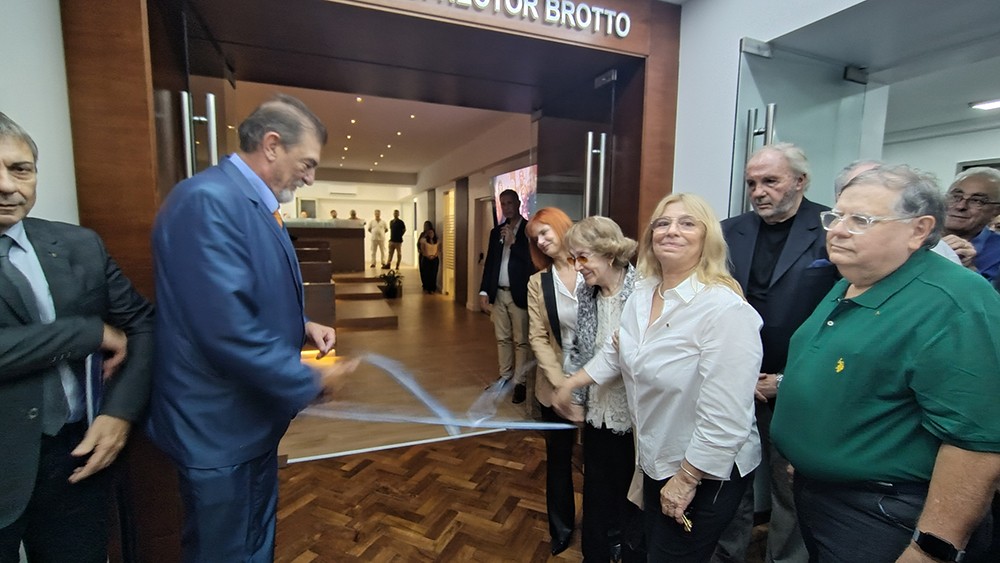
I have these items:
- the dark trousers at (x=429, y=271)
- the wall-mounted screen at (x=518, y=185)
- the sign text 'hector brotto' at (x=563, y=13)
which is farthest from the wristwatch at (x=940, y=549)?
the dark trousers at (x=429, y=271)

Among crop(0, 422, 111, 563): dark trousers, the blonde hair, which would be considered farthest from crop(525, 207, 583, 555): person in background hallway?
crop(0, 422, 111, 563): dark trousers

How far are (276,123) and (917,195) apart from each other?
1.79m

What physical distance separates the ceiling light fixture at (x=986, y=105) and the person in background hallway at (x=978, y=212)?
548cm

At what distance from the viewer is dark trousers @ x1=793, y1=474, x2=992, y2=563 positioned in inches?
41.0

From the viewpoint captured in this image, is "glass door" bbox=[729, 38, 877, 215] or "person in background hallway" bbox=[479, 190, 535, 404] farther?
"person in background hallway" bbox=[479, 190, 535, 404]

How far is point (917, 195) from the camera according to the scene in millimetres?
1074

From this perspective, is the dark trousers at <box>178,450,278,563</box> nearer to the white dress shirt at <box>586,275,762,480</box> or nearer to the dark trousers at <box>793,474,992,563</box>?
the white dress shirt at <box>586,275,762,480</box>

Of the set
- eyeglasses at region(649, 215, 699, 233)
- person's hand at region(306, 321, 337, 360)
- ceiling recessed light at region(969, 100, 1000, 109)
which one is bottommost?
person's hand at region(306, 321, 337, 360)

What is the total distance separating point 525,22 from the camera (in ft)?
8.36

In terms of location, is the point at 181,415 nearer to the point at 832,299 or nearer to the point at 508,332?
the point at 832,299

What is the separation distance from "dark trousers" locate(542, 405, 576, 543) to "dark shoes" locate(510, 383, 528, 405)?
196cm

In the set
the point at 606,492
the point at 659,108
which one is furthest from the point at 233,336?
the point at 659,108

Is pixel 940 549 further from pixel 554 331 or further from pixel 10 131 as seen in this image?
pixel 10 131

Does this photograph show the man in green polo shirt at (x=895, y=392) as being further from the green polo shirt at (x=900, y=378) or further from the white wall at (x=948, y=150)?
the white wall at (x=948, y=150)
